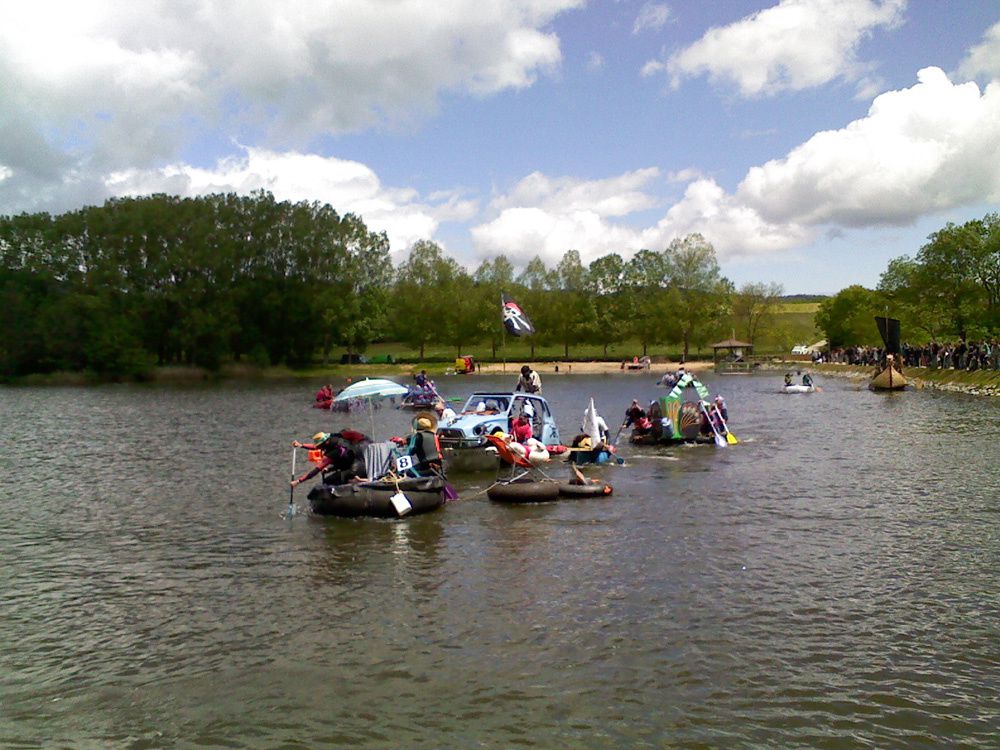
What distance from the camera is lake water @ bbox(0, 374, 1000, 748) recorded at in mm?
8586

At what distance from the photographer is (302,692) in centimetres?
926

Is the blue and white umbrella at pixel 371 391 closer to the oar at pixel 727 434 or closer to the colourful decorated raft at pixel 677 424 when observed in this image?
the colourful decorated raft at pixel 677 424

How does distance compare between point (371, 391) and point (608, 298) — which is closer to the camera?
point (371, 391)

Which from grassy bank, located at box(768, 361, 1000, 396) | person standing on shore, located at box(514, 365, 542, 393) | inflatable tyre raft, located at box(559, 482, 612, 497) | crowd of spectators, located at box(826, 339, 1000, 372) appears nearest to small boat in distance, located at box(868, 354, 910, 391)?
grassy bank, located at box(768, 361, 1000, 396)

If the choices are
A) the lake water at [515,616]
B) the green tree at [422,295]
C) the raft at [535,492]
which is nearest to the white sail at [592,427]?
the lake water at [515,616]

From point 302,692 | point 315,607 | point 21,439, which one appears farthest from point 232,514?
point 21,439

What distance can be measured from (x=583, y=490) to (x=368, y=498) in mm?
5449

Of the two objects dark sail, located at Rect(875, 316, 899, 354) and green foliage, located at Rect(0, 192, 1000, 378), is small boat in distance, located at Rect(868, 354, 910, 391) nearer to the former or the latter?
dark sail, located at Rect(875, 316, 899, 354)

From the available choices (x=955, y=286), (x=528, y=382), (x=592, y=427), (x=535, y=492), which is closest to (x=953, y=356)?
(x=955, y=286)

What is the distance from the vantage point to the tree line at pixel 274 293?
97.8 metres

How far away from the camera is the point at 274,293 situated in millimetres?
110875

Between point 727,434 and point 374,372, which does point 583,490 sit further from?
point 374,372

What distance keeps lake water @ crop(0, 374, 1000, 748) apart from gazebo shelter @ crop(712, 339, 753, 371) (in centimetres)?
8729

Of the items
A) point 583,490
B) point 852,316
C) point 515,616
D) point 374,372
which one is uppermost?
point 852,316
